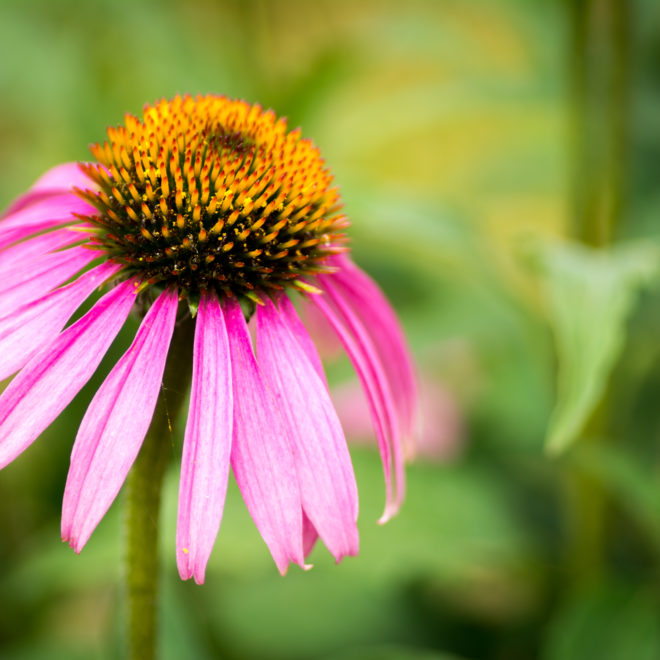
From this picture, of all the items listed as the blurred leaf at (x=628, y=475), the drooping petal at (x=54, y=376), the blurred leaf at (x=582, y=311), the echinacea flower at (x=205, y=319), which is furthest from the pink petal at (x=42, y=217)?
the blurred leaf at (x=628, y=475)

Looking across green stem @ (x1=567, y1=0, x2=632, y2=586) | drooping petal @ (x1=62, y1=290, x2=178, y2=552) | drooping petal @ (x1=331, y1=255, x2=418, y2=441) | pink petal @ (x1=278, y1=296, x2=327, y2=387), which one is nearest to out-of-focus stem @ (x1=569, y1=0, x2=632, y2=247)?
green stem @ (x1=567, y1=0, x2=632, y2=586)

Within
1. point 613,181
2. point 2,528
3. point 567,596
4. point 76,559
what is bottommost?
point 567,596

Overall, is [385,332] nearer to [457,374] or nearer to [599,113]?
Result: [599,113]

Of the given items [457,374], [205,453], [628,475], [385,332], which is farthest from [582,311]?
[457,374]

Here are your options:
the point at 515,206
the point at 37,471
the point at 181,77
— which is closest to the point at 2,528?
the point at 37,471

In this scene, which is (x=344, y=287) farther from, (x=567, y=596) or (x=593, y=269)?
(x=567, y=596)

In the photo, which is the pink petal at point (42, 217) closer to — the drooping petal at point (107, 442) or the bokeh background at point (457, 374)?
the drooping petal at point (107, 442)

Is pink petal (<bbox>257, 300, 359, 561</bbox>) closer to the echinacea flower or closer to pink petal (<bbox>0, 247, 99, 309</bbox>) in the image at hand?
the echinacea flower
